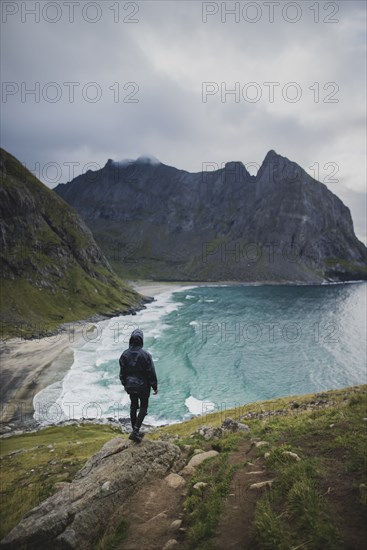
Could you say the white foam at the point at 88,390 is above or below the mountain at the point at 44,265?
below

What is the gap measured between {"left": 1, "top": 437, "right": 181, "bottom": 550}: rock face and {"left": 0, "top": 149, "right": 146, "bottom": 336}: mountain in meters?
87.0

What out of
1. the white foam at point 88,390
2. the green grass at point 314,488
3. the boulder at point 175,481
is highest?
the green grass at point 314,488

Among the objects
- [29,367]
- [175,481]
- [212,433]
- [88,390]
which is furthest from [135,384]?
[29,367]

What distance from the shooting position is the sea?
51.2 m

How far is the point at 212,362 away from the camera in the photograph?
72438mm

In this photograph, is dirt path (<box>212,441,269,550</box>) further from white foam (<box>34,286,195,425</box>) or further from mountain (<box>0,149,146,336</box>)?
mountain (<box>0,149,146,336</box>)

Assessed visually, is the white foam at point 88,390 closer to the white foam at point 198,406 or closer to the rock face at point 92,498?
the white foam at point 198,406

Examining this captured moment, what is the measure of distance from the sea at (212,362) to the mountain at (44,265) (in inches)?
798

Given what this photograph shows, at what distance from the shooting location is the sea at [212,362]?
51.2m

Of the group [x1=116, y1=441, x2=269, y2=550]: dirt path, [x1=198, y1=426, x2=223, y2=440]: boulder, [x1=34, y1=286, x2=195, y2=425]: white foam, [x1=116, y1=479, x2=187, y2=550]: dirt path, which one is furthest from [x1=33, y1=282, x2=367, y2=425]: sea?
[x1=116, y1=441, x2=269, y2=550]: dirt path

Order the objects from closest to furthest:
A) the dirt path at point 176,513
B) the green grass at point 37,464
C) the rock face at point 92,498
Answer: the dirt path at point 176,513 → the rock face at point 92,498 → the green grass at point 37,464

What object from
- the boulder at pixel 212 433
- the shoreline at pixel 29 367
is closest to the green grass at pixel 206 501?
the boulder at pixel 212 433

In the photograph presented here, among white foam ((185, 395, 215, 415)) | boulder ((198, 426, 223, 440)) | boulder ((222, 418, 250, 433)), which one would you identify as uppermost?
boulder ((198, 426, 223, 440))

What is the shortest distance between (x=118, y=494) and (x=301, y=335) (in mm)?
94824
